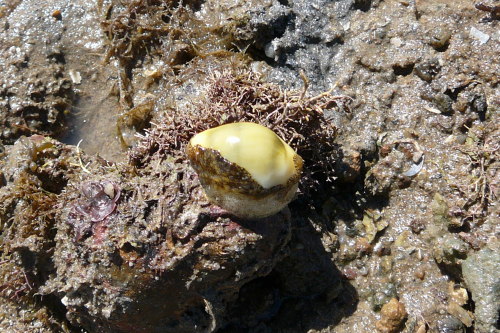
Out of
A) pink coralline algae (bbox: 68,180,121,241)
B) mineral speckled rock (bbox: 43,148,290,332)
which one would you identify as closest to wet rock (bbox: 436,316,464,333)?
mineral speckled rock (bbox: 43,148,290,332)

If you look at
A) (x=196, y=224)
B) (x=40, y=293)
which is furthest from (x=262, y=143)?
(x=40, y=293)

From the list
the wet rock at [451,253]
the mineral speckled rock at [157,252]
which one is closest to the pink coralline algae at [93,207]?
the mineral speckled rock at [157,252]

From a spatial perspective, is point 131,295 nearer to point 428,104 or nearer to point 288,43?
point 288,43

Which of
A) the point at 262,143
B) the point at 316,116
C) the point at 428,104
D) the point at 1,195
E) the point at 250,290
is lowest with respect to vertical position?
the point at 250,290

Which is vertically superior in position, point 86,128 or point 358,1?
point 358,1

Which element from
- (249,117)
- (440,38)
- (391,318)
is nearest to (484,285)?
(391,318)

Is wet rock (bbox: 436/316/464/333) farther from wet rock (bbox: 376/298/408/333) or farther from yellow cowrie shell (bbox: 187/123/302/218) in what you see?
yellow cowrie shell (bbox: 187/123/302/218)
